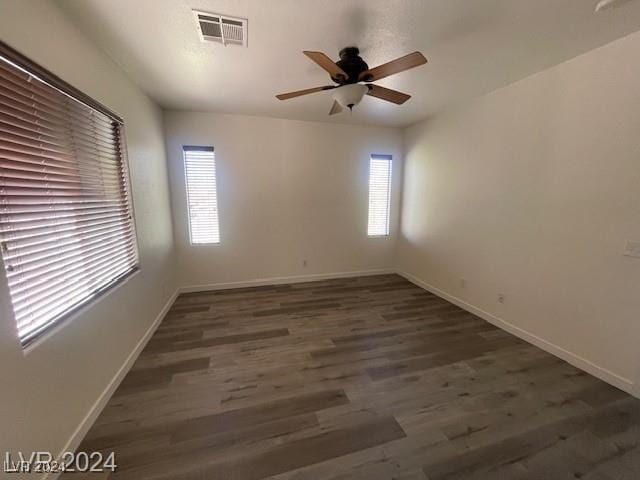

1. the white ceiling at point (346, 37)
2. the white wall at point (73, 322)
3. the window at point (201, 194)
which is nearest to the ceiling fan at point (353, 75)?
the white ceiling at point (346, 37)

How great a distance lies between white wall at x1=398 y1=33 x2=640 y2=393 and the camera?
1849 millimetres

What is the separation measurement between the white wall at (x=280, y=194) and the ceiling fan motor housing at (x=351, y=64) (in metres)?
1.97

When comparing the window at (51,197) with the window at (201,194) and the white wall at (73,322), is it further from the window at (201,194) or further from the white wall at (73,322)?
the window at (201,194)

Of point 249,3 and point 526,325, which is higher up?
point 249,3

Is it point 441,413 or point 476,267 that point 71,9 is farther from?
point 476,267

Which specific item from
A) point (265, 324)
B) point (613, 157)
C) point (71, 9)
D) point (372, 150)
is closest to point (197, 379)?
point (265, 324)

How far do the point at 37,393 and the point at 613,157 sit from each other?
3.87m

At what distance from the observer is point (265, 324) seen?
2.83 metres

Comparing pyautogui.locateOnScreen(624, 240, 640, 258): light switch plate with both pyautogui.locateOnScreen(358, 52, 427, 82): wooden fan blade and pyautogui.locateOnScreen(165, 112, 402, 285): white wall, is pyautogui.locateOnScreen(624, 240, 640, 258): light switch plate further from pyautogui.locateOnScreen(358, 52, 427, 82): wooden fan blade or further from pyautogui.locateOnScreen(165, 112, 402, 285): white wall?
pyautogui.locateOnScreen(165, 112, 402, 285): white wall

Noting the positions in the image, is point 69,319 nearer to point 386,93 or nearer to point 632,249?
point 386,93

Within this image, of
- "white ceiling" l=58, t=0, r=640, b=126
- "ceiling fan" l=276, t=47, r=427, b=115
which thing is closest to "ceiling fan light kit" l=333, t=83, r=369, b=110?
"ceiling fan" l=276, t=47, r=427, b=115

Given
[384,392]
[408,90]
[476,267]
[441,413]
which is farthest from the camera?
[476,267]

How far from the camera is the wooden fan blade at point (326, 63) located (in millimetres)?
1522

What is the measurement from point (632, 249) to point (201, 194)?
4.42 m
